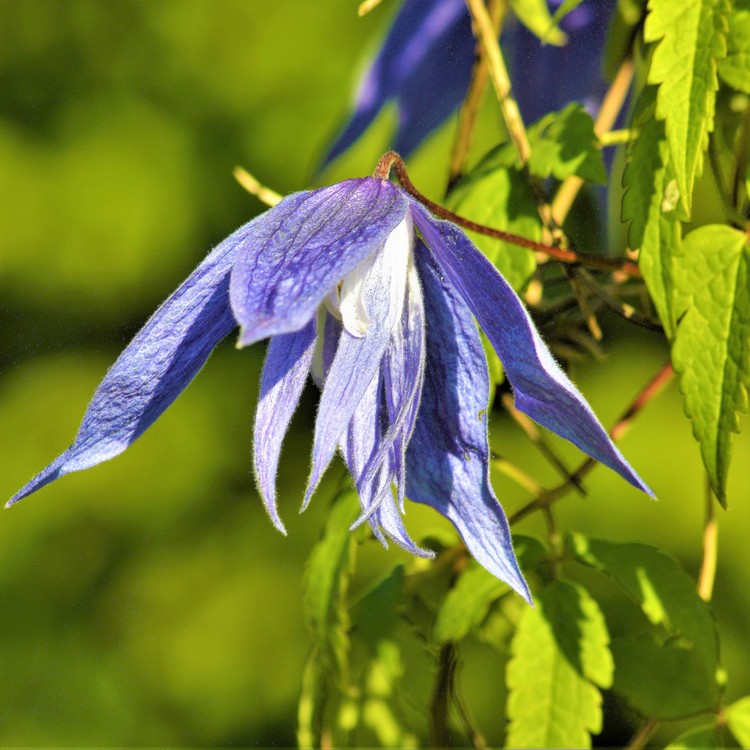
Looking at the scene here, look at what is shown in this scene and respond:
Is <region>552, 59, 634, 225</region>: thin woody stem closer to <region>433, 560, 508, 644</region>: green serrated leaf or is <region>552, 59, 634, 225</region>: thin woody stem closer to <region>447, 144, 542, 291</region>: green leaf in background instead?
<region>447, 144, 542, 291</region>: green leaf in background

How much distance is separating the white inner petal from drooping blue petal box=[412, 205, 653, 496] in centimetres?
1

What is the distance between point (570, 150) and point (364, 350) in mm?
223

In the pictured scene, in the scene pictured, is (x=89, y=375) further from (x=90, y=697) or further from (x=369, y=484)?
(x=369, y=484)

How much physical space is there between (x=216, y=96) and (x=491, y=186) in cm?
123

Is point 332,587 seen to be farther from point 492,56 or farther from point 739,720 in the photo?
point 492,56

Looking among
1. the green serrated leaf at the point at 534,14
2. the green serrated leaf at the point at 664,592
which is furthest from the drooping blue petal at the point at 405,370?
the green serrated leaf at the point at 534,14

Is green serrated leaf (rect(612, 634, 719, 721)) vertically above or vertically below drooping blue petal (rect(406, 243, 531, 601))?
below

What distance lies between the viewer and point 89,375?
189 cm

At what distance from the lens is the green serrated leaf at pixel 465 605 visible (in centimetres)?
72

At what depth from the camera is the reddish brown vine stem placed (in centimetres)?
55

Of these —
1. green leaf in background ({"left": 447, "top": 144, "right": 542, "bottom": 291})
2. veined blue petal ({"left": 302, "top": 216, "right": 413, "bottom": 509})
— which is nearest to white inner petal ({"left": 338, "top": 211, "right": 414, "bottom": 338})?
veined blue petal ({"left": 302, "top": 216, "right": 413, "bottom": 509})

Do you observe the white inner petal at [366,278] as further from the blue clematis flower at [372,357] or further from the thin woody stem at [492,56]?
the thin woody stem at [492,56]

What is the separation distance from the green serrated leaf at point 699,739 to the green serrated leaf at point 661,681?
21 millimetres

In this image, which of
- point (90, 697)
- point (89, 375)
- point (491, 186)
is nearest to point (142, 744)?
point (90, 697)
